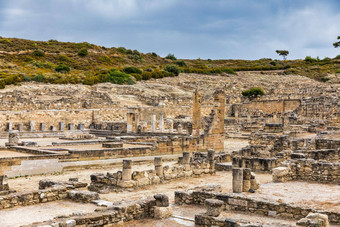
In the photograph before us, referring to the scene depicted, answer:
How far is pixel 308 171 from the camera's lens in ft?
43.2

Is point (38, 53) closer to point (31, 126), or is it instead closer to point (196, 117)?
point (31, 126)

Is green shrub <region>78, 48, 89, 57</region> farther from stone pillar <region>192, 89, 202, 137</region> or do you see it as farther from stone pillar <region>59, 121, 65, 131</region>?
stone pillar <region>192, 89, 202, 137</region>

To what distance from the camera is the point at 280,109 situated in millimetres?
51406

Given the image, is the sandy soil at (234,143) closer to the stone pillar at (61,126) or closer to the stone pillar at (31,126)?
the stone pillar at (61,126)

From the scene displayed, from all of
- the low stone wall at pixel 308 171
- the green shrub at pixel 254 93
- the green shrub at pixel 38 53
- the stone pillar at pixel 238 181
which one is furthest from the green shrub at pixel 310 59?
the stone pillar at pixel 238 181

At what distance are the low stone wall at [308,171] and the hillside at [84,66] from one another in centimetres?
4322

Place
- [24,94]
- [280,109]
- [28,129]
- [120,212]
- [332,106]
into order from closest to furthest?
1. [120,212]
2. [28,129]
3. [332,106]
4. [24,94]
5. [280,109]

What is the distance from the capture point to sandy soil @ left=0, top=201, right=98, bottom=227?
9.55m

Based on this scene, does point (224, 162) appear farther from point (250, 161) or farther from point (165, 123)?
point (165, 123)

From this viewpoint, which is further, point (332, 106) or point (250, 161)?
point (332, 106)

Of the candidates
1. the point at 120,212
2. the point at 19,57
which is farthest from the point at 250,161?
the point at 19,57

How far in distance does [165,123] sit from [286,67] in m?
61.3

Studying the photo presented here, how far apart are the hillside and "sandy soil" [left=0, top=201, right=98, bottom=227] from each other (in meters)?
42.2

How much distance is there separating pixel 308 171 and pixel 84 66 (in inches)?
2701
